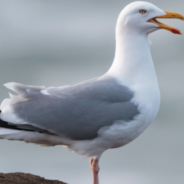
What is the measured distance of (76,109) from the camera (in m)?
7.50

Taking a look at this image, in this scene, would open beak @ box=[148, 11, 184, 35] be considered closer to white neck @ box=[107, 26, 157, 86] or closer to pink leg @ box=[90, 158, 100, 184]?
white neck @ box=[107, 26, 157, 86]

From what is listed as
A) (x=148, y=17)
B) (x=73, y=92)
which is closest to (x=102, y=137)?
(x=73, y=92)

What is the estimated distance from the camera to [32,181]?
26.6 ft

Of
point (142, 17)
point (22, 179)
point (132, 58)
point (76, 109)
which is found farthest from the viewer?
point (22, 179)

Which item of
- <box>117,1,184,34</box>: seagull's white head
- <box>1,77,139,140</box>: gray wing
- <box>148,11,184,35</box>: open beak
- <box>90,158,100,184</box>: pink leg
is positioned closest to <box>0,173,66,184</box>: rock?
<box>90,158,100,184</box>: pink leg

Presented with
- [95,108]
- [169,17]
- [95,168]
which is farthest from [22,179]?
[169,17]

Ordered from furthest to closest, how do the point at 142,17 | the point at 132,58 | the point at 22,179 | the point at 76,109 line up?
1. the point at 22,179
2. the point at 132,58
3. the point at 142,17
4. the point at 76,109

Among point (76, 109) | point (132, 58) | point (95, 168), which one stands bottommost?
point (95, 168)

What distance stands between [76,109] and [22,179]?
5.36 ft

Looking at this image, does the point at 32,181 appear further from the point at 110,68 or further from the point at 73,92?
the point at 110,68

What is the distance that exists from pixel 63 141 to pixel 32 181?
102 centimetres

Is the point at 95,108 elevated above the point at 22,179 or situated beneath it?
elevated above

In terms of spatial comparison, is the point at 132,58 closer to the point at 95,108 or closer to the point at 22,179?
the point at 95,108

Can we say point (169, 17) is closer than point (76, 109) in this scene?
No
